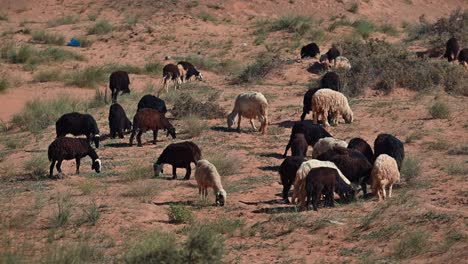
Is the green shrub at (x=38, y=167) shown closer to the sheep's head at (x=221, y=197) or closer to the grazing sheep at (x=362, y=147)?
the sheep's head at (x=221, y=197)

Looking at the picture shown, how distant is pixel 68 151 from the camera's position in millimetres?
15250

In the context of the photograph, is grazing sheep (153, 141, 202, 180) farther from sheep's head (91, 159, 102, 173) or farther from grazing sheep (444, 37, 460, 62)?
grazing sheep (444, 37, 460, 62)

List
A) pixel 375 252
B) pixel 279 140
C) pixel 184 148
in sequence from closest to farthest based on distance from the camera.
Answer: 1. pixel 375 252
2. pixel 184 148
3. pixel 279 140

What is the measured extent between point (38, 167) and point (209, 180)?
4.30 metres

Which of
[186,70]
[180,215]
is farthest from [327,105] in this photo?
[186,70]

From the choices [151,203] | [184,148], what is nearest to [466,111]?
[184,148]

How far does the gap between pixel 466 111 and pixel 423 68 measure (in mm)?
3732

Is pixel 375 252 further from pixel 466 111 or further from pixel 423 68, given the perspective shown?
pixel 423 68

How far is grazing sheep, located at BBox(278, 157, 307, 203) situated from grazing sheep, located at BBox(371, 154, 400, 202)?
1.23 metres

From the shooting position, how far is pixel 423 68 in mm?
24062

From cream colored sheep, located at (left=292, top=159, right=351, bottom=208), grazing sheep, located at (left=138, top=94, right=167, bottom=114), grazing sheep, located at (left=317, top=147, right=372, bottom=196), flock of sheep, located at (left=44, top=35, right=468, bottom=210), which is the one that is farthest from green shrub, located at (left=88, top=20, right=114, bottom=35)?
cream colored sheep, located at (left=292, top=159, right=351, bottom=208)

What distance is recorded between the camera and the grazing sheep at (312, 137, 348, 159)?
1528 centimetres

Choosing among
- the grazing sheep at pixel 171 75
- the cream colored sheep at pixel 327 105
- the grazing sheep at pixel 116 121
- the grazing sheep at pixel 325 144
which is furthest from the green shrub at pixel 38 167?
the grazing sheep at pixel 171 75

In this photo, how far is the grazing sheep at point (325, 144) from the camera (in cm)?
1528
